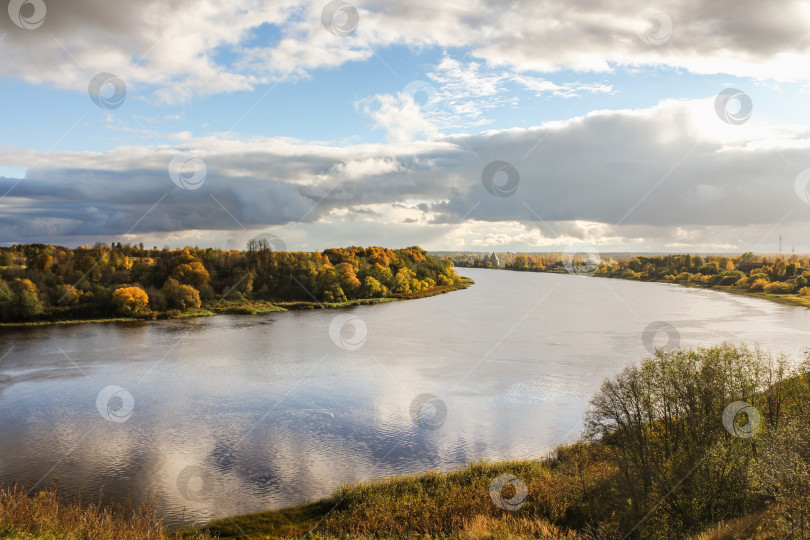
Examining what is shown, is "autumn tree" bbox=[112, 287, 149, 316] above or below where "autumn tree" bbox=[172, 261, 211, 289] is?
below

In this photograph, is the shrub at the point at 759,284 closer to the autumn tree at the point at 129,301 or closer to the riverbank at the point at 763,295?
the riverbank at the point at 763,295

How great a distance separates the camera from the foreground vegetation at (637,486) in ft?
42.3

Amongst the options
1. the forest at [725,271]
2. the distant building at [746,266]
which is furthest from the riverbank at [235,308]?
the distant building at [746,266]

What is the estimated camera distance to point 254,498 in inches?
619

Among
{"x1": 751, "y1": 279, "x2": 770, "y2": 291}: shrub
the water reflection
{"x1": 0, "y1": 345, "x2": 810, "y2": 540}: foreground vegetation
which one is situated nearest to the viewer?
{"x1": 0, "y1": 345, "x2": 810, "y2": 540}: foreground vegetation

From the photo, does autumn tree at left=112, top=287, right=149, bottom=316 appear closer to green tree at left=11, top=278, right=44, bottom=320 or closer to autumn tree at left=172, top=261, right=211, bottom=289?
green tree at left=11, top=278, right=44, bottom=320

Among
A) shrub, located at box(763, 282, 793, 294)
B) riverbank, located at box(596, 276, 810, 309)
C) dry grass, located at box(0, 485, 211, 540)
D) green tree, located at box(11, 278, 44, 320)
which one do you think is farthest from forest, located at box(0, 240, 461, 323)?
shrub, located at box(763, 282, 793, 294)

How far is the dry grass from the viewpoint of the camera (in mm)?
11672

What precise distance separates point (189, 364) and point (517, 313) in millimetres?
38837

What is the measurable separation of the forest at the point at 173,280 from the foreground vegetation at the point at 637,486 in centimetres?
4821

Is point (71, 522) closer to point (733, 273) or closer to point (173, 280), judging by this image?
point (173, 280)

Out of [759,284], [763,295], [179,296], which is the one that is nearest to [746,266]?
[759,284]

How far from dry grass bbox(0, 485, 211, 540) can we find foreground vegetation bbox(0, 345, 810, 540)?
0.12 m

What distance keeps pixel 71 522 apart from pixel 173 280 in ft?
179
